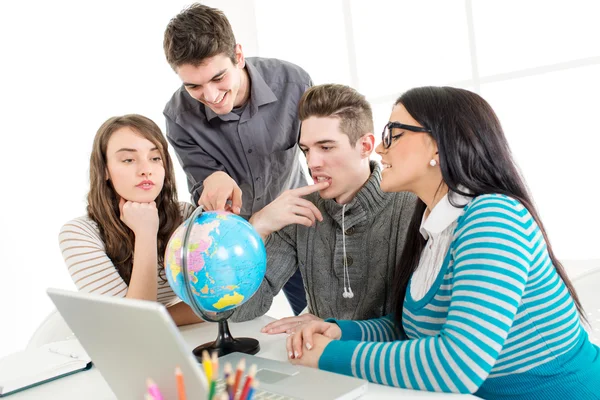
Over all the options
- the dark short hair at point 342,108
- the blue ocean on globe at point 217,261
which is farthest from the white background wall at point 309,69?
the blue ocean on globe at point 217,261

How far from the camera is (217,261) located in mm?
1407

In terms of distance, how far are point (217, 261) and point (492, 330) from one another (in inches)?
25.7

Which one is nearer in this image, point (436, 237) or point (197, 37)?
point (436, 237)

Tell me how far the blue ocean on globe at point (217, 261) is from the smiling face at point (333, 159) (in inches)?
25.4

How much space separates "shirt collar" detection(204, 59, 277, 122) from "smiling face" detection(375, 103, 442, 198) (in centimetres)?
116

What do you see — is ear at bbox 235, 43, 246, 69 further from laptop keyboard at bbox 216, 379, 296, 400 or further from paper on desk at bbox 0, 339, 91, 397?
laptop keyboard at bbox 216, 379, 296, 400

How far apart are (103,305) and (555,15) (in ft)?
11.0

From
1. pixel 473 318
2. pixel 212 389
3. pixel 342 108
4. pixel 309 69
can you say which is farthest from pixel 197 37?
pixel 309 69

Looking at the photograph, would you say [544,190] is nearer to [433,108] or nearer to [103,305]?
[433,108]

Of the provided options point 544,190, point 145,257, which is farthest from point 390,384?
point 544,190

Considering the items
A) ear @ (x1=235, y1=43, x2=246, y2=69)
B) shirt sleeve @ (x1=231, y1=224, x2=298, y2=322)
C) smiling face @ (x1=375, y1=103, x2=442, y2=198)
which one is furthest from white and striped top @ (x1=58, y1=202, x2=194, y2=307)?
smiling face @ (x1=375, y1=103, x2=442, y2=198)

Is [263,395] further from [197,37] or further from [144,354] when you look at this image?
[197,37]

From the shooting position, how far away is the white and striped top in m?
2.05

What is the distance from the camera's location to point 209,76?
231 centimetres
